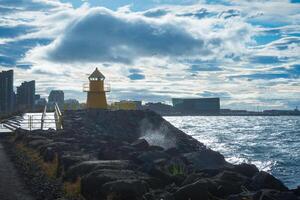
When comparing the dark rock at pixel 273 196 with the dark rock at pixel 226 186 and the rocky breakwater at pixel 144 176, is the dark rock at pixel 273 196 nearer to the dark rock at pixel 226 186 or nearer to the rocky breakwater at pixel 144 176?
the rocky breakwater at pixel 144 176

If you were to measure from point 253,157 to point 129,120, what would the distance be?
10.7 meters

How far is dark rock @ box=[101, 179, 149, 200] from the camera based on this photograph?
10273 millimetres

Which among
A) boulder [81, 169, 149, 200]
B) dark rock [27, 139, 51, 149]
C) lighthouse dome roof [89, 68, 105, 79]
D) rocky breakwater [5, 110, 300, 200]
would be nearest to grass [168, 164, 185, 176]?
rocky breakwater [5, 110, 300, 200]

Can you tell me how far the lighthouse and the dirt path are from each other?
26.4 metres

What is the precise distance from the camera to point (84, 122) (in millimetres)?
36156

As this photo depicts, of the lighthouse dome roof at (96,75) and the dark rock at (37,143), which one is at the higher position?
the lighthouse dome roof at (96,75)

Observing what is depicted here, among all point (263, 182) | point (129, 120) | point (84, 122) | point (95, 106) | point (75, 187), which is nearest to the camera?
point (75, 187)

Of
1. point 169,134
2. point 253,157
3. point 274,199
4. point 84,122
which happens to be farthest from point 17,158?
point 253,157

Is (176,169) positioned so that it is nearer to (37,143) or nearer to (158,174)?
(158,174)

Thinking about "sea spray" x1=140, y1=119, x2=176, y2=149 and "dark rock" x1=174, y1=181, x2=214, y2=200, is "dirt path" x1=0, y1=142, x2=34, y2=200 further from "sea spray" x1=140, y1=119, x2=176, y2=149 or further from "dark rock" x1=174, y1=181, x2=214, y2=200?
"sea spray" x1=140, y1=119, x2=176, y2=149

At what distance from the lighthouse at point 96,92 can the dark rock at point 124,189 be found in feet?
108

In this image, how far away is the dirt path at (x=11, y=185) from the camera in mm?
11544

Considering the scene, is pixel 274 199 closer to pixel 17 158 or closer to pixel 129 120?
pixel 17 158

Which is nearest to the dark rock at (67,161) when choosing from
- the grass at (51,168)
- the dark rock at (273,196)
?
the grass at (51,168)
